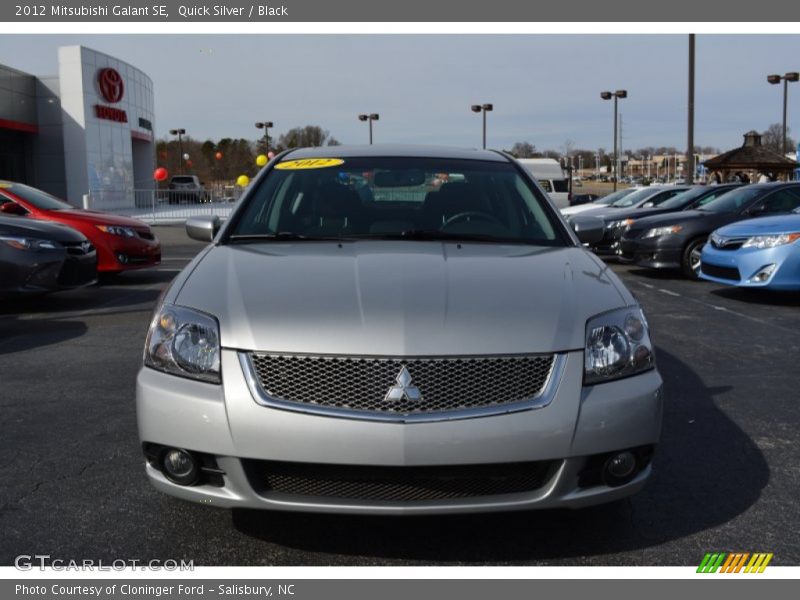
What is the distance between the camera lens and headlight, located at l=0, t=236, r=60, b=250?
309 inches

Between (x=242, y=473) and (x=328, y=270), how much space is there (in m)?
0.90

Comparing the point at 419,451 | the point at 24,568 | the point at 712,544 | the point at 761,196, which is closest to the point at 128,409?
the point at 24,568

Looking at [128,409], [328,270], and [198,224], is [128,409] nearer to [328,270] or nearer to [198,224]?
[198,224]

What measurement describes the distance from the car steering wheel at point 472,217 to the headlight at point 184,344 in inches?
60.8

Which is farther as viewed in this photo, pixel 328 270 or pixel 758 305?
pixel 758 305

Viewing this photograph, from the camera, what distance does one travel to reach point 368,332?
2662 mm

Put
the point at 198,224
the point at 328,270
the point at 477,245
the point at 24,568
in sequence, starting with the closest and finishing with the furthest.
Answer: the point at 24,568, the point at 328,270, the point at 477,245, the point at 198,224

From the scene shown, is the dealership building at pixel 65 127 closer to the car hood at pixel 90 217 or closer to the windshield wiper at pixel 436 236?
the car hood at pixel 90 217

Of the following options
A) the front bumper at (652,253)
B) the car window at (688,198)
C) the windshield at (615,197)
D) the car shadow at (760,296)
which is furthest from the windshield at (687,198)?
the windshield at (615,197)

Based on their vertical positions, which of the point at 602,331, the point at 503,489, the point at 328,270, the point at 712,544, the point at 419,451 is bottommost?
the point at 712,544

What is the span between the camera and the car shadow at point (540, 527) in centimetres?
292

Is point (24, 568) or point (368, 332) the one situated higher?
point (368, 332)

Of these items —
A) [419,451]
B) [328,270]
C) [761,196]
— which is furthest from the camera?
[761,196]

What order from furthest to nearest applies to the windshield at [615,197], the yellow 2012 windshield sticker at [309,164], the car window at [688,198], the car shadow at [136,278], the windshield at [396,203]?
the windshield at [615,197] < the car window at [688,198] < the car shadow at [136,278] < the yellow 2012 windshield sticker at [309,164] < the windshield at [396,203]
